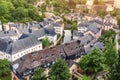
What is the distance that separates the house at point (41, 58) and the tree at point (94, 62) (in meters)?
4.41

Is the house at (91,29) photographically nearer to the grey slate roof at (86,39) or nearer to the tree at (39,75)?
the grey slate roof at (86,39)

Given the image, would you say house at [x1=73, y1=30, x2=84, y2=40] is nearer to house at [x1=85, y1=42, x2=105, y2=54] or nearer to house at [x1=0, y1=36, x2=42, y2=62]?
house at [x1=85, y1=42, x2=105, y2=54]

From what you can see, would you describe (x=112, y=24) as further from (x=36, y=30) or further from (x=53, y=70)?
(x=53, y=70)

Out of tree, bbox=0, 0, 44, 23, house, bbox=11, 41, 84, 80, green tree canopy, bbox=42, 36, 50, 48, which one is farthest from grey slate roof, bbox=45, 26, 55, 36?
tree, bbox=0, 0, 44, 23

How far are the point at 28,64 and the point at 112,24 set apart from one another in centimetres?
2633

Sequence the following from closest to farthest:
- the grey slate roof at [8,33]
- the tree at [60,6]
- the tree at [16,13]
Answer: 1. the grey slate roof at [8,33]
2. the tree at [16,13]
3. the tree at [60,6]

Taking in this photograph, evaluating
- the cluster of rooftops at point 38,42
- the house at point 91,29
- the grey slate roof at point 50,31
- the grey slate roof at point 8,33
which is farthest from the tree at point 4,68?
the house at point 91,29

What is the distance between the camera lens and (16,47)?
132ft

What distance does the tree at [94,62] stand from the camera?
113ft

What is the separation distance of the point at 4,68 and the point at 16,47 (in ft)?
14.2

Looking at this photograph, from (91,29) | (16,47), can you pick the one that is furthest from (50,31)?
(16,47)

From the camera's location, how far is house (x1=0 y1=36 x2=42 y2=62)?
3994 cm

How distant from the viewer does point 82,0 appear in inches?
3029

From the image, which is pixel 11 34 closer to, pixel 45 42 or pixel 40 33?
pixel 40 33
